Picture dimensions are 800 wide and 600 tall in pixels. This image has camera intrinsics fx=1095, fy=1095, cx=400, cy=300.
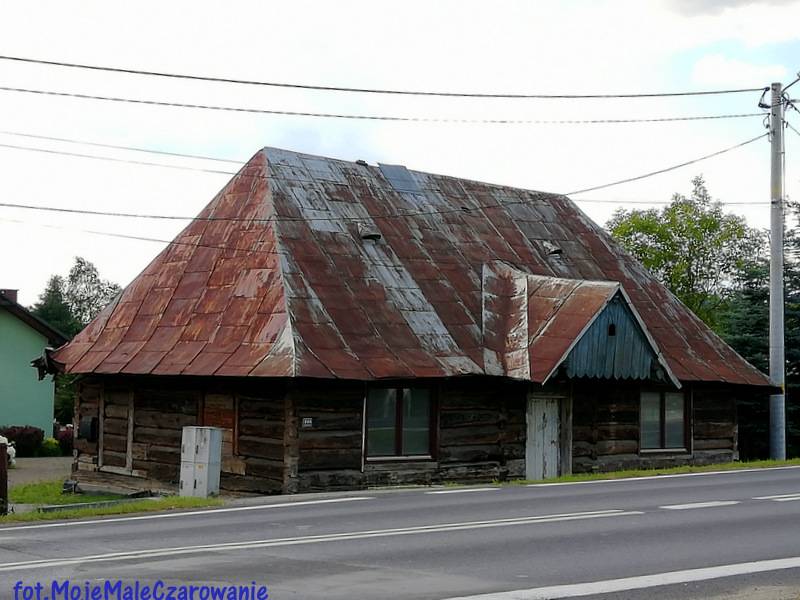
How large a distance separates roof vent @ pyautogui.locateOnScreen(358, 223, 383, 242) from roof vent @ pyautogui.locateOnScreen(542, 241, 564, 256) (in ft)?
18.5

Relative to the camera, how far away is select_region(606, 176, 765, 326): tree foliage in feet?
206

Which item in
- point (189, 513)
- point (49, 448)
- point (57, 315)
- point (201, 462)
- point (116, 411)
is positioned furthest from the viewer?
point (57, 315)

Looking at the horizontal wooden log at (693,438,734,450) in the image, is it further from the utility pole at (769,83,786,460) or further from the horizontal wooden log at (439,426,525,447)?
the horizontal wooden log at (439,426,525,447)

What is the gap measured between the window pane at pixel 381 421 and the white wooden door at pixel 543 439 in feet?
12.6

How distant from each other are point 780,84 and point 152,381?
16854 mm

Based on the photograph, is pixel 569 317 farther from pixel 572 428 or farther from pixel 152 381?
pixel 152 381

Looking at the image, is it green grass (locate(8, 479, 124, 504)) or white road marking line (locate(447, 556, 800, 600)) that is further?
green grass (locate(8, 479, 124, 504))

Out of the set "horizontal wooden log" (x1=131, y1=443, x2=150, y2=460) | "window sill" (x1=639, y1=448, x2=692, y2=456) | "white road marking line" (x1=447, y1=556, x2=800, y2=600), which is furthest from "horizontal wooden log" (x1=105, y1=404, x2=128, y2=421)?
"white road marking line" (x1=447, y1=556, x2=800, y2=600)

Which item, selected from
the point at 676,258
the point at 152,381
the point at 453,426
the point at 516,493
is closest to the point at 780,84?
the point at 453,426

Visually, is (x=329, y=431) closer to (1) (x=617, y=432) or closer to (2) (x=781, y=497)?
(1) (x=617, y=432)

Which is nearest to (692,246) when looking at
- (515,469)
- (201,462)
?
(515,469)

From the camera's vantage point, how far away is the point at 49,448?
4216 cm

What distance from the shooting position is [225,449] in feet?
74.2

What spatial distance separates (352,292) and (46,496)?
843 centimetres
